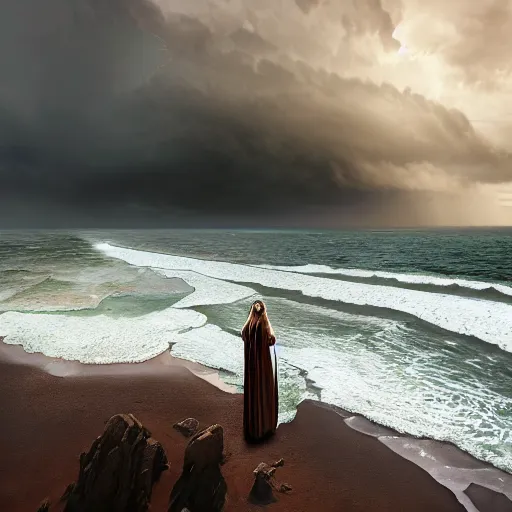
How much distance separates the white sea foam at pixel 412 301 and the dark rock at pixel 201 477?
36.2 ft

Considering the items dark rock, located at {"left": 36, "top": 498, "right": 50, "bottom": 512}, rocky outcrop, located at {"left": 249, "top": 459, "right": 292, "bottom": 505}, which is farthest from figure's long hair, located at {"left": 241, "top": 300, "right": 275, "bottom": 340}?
dark rock, located at {"left": 36, "top": 498, "right": 50, "bottom": 512}

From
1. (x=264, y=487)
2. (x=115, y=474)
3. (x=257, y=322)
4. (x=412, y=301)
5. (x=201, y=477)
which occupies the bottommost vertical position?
(x=412, y=301)

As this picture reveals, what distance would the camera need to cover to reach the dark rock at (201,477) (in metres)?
3.97

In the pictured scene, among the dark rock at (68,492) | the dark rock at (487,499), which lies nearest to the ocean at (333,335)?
the dark rock at (487,499)

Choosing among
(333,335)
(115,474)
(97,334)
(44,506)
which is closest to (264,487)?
(115,474)

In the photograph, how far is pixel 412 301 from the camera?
58.6 ft

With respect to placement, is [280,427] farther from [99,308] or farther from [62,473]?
[99,308]

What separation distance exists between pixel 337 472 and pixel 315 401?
2.19 m

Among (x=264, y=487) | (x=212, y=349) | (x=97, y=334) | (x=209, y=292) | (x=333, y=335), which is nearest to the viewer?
(x=264, y=487)

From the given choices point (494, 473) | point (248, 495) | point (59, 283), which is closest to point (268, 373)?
point (248, 495)

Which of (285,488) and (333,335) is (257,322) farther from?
(333,335)

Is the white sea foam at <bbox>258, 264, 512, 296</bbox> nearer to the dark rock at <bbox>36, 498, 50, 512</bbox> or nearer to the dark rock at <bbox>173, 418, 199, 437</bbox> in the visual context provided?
the dark rock at <bbox>173, 418, 199, 437</bbox>

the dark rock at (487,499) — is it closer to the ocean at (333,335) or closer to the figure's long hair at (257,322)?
the ocean at (333,335)

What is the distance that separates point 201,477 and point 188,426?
2.00m
